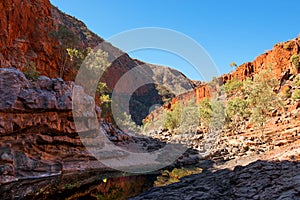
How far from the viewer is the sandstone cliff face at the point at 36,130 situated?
16109 mm

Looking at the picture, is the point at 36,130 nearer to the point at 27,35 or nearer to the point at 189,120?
the point at 27,35

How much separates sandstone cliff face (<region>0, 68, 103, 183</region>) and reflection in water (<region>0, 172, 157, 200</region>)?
1364mm

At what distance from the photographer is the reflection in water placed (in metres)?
12.4

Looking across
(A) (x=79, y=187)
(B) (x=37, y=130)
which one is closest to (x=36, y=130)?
(B) (x=37, y=130)

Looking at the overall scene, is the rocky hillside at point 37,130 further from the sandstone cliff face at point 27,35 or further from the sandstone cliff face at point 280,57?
the sandstone cliff face at point 280,57

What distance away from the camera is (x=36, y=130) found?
60.5 feet

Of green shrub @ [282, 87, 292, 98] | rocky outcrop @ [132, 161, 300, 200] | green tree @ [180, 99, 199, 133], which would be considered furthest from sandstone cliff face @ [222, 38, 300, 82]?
rocky outcrop @ [132, 161, 300, 200]

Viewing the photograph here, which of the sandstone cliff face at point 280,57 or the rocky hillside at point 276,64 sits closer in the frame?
the rocky hillside at point 276,64

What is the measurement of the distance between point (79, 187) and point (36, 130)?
278 inches

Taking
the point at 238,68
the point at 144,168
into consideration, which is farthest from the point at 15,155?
the point at 238,68

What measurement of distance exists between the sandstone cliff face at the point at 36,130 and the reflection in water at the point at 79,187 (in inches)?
53.7

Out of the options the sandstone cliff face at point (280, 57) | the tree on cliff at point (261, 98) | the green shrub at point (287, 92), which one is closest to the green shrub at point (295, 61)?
the sandstone cliff face at point (280, 57)

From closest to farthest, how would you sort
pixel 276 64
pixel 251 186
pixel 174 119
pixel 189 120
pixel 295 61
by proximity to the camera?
pixel 251 186 → pixel 295 61 → pixel 276 64 → pixel 189 120 → pixel 174 119

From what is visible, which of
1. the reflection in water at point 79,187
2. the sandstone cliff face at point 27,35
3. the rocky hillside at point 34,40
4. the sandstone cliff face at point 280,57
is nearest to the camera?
the reflection in water at point 79,187
